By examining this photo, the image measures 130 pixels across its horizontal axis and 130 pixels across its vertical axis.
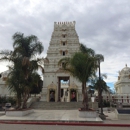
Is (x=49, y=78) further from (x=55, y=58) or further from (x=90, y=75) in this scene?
(x=90, y=75)

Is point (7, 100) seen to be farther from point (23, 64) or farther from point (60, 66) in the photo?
point (23, 64)

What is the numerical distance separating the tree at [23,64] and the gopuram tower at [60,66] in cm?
1128

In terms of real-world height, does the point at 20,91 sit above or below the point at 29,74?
below

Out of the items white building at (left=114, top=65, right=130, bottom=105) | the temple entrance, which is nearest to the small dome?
white building at (left=114, top=65, right=130, bottom=105)

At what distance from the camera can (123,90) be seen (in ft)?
105

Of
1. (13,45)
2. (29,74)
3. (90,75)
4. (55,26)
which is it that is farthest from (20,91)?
(55,26)

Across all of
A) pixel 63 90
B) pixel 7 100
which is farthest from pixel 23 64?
pixel 63 90

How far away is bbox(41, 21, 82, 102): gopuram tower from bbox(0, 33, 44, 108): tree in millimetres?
11285

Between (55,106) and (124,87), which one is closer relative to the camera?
(55,106)

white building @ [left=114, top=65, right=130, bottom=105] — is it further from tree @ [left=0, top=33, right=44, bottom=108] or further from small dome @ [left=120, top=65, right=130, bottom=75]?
tree @ [left=0, top=33, right=44, bottom=108]

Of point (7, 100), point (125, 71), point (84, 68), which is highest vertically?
point (125, 71)

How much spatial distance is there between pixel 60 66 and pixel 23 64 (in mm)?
14630

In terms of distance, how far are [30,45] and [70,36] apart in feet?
52.7

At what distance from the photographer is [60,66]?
96.9 feet
